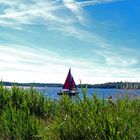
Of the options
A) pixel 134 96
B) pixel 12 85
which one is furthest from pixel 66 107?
pixel 12 85

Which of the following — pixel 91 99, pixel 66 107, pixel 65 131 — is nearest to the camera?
pixel 65 131

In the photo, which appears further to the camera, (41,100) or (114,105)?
(41,100)

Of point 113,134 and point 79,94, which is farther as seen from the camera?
point 79,94

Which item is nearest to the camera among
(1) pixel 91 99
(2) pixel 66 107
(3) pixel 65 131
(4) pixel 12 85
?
(3) pixel 65 131

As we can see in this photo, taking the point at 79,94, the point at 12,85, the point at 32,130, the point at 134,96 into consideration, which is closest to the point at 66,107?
the point at 79,94

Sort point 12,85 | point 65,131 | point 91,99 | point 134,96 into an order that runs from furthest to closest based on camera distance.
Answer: point 12,85
point 134,96
point 91,99
point 65,131

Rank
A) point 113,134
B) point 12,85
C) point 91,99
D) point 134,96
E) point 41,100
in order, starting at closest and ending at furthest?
point 113,134 < point 91,99 < point 134,96 < point 41,100 < point 12,85

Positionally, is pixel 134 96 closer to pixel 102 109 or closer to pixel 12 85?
pixel 102 109

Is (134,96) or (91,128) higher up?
(134,96)

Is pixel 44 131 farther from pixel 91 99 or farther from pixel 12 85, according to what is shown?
pixel 12 85

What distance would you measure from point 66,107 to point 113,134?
302cm

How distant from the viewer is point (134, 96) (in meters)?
12.2

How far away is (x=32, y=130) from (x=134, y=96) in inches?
152

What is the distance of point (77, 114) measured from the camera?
9.42 meters
